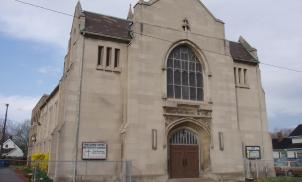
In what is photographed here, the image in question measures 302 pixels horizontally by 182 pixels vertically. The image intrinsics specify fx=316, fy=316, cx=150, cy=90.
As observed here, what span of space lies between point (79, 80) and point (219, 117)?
37.6 feet

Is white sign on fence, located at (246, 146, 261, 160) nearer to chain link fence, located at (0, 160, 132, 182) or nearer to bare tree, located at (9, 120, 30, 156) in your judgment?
chain link fence, located at (0, 160, 132, 182)

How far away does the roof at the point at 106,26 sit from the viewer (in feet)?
77.6

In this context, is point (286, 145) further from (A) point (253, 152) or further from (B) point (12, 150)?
(B) point (12, 150)

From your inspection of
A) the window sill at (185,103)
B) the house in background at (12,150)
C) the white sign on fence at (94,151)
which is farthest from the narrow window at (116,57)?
the house in background at (12,150)

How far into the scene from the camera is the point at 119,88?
2333cm

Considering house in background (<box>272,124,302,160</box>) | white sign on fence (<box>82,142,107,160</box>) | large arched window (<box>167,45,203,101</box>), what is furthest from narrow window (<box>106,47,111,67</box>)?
house in background (<box>272,124,302,160</box>)

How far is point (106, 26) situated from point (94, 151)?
9864mm

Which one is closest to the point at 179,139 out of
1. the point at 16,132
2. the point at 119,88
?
the point at 119,88

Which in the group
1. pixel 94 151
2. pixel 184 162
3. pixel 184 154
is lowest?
pixel 184 162

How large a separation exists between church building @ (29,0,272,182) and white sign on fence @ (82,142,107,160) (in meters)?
0.07

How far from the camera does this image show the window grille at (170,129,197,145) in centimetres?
2449

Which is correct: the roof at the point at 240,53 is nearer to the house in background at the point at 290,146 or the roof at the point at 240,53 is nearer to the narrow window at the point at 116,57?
the narrow window at the point at 116,57

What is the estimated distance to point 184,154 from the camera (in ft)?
80.0

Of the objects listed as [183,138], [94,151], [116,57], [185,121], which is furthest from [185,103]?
[94,151]
